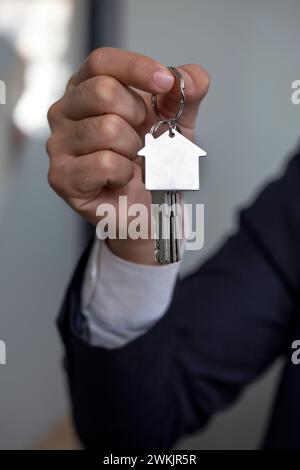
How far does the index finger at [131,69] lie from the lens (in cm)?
26

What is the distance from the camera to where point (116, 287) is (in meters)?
0.46

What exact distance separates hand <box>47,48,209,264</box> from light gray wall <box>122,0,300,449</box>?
23.3 inches

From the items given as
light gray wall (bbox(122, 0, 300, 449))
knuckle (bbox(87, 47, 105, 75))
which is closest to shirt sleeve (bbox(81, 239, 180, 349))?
knuckle (bbox(87, 47, 105, 75))

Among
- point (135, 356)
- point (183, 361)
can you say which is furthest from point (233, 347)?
point (135, 356)

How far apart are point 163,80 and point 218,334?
467 millimetres

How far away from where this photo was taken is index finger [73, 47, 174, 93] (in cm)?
26

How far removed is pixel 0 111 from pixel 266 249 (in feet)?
1.12

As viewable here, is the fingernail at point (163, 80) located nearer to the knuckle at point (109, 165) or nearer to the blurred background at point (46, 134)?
the knuckle at point (109, 165)

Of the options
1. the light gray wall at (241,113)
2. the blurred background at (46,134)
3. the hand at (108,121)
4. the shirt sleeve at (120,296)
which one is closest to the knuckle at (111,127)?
the hand at (108,121)

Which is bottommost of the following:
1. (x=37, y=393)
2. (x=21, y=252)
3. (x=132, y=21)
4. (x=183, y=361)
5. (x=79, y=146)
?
(x=37, y=393)

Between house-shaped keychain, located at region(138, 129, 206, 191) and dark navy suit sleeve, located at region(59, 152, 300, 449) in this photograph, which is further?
dark navy suit sleeve, located at region(59, 152, 300, 449)

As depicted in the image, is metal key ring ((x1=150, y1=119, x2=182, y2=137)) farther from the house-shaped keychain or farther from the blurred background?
the blurred background

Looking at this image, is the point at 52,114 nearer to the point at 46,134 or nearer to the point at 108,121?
the point at 108,121

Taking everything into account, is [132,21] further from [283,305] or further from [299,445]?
[299,445]
